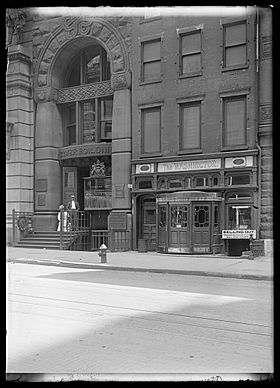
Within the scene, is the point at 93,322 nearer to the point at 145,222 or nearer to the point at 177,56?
the point at 145,222

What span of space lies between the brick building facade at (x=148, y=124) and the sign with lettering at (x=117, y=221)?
0.17 ft

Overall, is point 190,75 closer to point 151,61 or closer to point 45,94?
point 151,61

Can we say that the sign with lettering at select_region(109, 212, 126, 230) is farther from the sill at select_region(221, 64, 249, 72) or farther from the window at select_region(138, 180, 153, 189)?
the sill at select_region(221, 64, 249, 72)

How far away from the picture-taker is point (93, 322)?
22.1 ft

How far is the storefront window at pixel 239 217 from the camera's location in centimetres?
1850

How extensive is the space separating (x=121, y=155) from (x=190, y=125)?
13.0ft

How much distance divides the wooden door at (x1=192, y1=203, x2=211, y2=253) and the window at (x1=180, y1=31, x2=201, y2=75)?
21.6 feet

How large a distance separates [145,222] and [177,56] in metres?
8.40

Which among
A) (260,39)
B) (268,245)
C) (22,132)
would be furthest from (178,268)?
(22,132)

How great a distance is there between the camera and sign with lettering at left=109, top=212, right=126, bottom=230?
21.4 m

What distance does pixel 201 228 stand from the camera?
19078mm

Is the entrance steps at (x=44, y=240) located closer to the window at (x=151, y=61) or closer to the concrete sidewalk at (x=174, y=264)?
the concrete sidewalk at (x=174, y=264)

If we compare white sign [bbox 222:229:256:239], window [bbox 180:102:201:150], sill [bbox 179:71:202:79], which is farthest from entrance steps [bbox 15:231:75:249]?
sill [bbox 179:71:202:79]

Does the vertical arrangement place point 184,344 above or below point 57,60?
below
